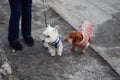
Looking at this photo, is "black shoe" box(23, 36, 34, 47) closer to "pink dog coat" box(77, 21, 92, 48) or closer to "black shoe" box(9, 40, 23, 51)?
"black shoe" box(9, 40, 23, 51)

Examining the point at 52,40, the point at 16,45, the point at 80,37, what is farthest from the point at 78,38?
the point at 16,45

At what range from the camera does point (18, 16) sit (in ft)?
14.5

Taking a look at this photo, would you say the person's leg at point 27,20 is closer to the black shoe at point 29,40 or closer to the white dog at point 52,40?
A: the black shoe at point 29,40

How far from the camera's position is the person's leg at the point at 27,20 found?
14.8 feet

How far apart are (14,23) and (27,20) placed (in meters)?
0.25

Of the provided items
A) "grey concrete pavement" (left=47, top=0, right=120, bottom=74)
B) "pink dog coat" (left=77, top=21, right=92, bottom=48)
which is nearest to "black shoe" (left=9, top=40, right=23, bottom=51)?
"pink dog coat" (left=77, top=21, right=92, bottom=48)

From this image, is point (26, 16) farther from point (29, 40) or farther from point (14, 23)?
point (29, 40)

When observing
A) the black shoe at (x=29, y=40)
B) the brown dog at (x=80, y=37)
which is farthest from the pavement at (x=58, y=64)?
the brown dog at (x=80, y=37)

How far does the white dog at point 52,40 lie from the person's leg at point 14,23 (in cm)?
51

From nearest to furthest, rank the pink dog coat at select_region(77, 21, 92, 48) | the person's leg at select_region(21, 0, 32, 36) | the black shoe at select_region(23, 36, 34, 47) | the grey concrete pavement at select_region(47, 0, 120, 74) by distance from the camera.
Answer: the pink dog coat at select_region(77, 21, 92, 48)
the person's leg at select_region(21, 0, 32, 36)
the grey concrete pavement at select_region(47, 0, 120, 74)
the black shoe at select_region(23, 36, 34, 47)

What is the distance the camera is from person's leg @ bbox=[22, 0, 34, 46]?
178 inches

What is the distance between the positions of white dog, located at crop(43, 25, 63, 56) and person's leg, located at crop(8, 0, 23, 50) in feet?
1.67

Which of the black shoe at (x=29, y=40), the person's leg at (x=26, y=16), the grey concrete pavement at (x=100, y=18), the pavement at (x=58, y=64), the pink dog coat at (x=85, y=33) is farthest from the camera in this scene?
the black shoe at (x=29, y=40)

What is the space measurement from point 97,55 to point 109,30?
2.64 feet
